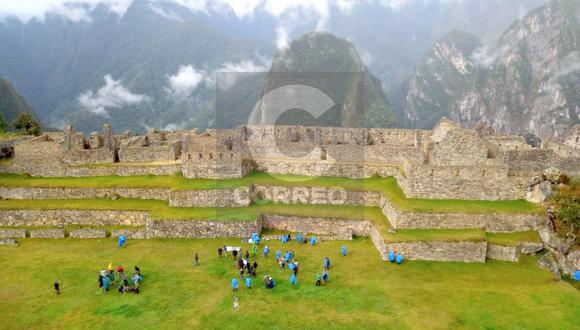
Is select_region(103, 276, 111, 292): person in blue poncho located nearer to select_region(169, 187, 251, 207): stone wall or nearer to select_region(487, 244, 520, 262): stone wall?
select_region(169, 187, 251, 207): stone wall

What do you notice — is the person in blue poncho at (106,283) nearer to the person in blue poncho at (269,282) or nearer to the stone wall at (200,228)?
the stone wall at (200,228)

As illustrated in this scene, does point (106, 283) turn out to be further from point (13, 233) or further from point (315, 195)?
point (315, 195)

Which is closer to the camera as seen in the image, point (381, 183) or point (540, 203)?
point (540, 203)

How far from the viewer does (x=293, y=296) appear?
15875mm

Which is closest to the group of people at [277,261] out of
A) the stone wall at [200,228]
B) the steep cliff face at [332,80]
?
the stone wall at [200,228]

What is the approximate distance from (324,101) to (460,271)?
261 ft

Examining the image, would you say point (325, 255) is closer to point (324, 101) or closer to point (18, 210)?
point (18, 210)

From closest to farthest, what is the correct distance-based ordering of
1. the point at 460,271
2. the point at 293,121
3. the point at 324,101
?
the point at 460,271, the point at 293,121, the point at 324,101

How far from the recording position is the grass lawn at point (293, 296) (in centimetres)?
1436

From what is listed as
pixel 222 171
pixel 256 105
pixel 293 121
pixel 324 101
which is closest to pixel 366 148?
pixel 222 171

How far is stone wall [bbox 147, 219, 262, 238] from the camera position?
858 inches

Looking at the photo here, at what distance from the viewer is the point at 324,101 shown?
95562 millimetres

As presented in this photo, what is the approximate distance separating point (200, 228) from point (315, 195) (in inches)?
251

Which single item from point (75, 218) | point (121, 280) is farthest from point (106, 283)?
point (75, 218)
